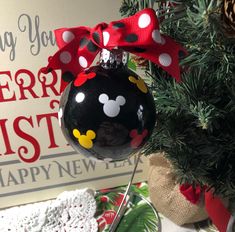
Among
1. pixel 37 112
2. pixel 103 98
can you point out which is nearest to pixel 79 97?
pixel 103 98

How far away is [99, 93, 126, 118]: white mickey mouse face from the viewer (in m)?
0.32

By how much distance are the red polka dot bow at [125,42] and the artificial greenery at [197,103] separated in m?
0.03

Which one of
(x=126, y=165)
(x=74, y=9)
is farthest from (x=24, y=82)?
(x=126, y=165)

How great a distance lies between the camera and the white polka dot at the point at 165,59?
34 cm

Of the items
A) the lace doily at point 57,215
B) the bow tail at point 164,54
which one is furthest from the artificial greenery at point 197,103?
the lace doily at point 57,215

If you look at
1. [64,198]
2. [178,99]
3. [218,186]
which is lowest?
[64,198]

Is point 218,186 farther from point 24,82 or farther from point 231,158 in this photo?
point 24,82

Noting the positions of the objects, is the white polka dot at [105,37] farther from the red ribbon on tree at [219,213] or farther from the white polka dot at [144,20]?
the red ribbon on tree at [219,213]

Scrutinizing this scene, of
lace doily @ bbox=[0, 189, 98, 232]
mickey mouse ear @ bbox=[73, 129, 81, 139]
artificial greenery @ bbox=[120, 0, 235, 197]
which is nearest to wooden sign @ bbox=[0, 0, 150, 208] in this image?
lace doily @ bbox=[0, 189, 98, 232]

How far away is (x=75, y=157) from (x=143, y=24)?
1.27ft

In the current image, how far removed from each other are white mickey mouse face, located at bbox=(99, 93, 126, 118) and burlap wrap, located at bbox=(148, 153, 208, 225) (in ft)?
1.06

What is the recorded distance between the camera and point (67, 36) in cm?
37

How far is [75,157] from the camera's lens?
2.17 feet

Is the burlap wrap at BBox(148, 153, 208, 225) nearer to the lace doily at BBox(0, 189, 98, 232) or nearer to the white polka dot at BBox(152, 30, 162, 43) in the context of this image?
the lace doily at BBox(0, 189, 98, 232)
